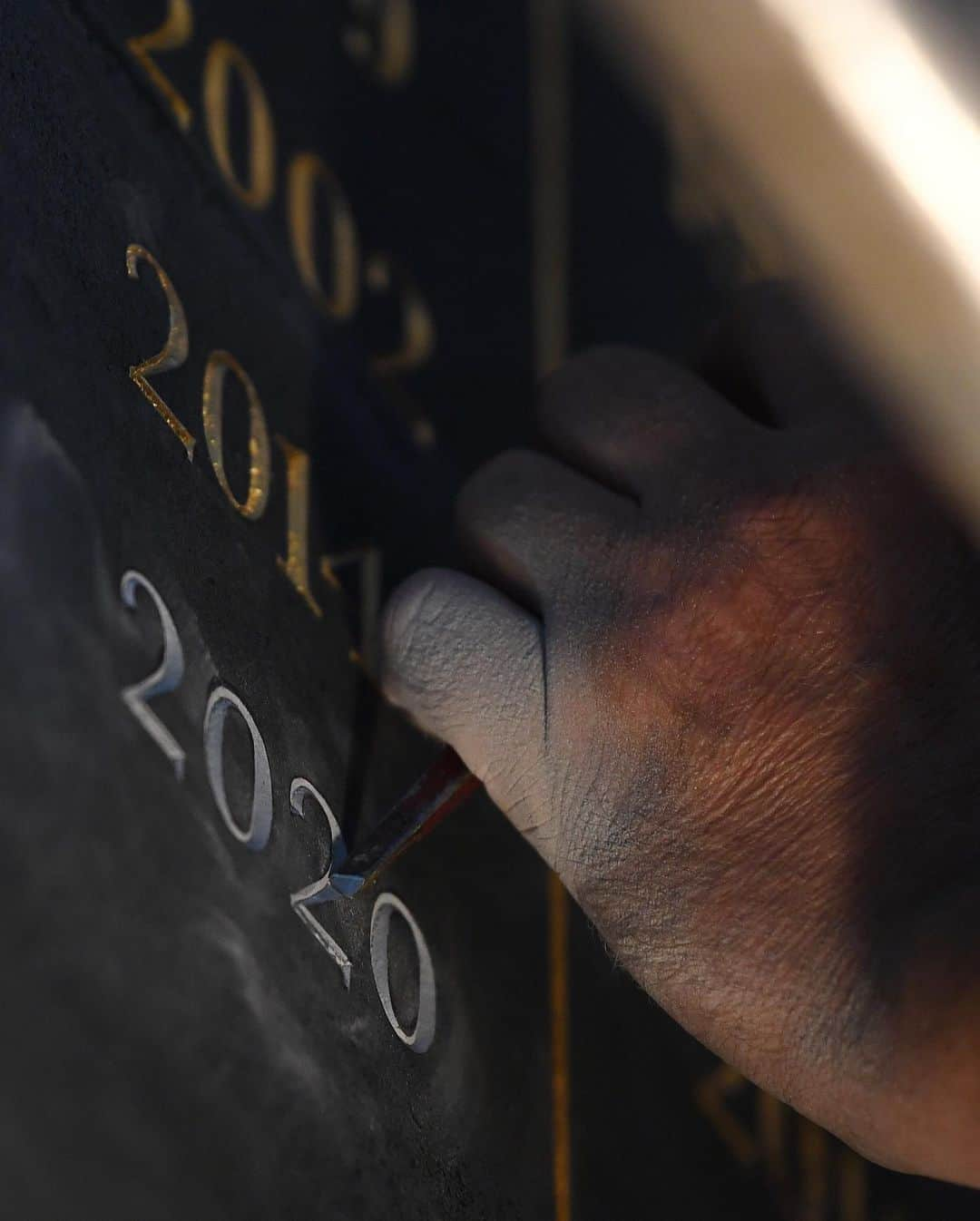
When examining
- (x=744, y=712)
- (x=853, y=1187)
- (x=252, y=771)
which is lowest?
(x=853, y=1187)

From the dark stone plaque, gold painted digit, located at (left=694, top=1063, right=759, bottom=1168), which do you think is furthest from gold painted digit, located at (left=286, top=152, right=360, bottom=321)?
gold painted digit, located at (left=694, top=1063, right=759, bottom=1168)

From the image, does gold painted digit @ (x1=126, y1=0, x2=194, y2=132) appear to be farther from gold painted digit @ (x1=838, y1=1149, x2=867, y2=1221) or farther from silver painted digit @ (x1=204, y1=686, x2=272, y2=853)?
gold painted digit @ (x1=838, y1=1149, x2=867, y2=1221)

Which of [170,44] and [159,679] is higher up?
[170,44]

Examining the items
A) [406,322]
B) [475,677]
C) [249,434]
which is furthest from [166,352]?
[406,322]

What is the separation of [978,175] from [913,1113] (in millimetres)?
392

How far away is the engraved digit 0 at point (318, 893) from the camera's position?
458 millimetres

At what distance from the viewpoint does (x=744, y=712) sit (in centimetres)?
51

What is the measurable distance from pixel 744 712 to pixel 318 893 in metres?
0.17

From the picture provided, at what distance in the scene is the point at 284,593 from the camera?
0.52 m

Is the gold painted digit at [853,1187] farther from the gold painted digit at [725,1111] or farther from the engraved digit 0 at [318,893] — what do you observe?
the engraved digit 0 at [318,893]

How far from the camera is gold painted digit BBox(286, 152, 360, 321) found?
2.15ft

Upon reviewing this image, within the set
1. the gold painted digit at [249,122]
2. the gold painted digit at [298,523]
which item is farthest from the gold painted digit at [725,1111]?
the gold painted digit at [249,122]

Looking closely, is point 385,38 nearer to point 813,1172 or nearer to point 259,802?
point 259,802

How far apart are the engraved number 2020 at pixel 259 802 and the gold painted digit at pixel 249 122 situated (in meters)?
0.26
